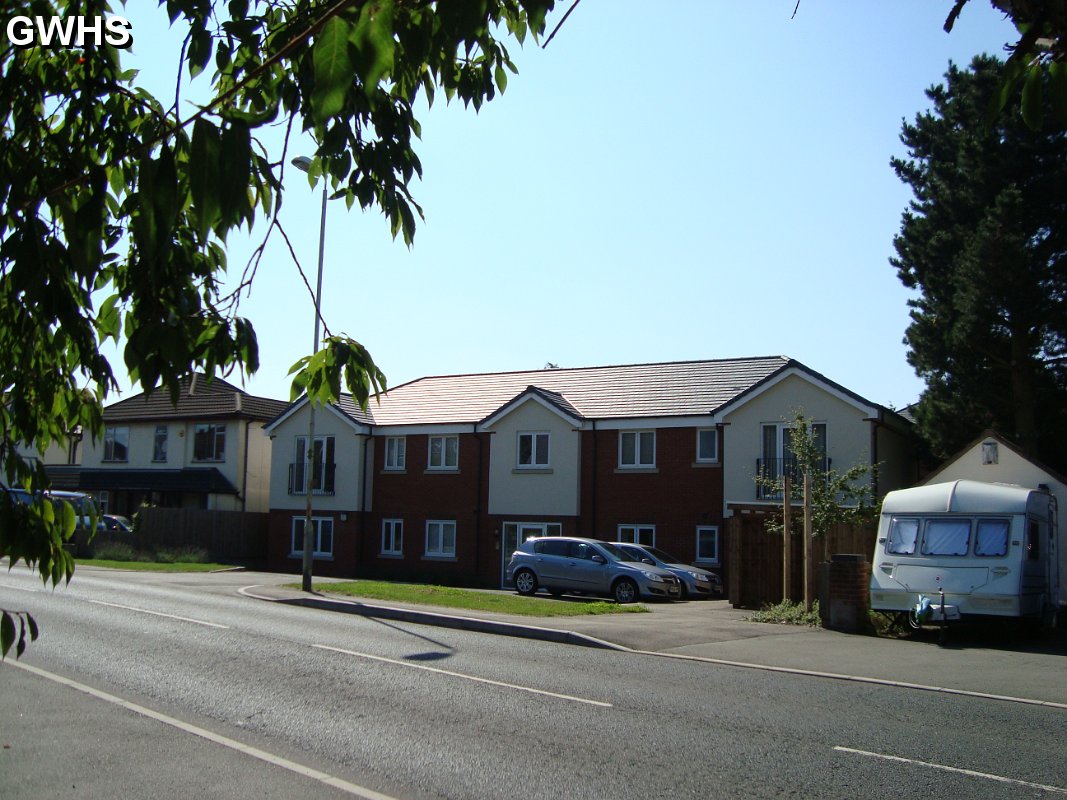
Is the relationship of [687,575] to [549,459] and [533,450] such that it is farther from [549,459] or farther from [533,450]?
[533,450]

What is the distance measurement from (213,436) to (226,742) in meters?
39.5

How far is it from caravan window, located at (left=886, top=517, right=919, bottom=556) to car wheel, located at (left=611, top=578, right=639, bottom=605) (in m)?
8.55

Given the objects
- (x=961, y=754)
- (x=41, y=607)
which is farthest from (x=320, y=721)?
(x=41, y=607)

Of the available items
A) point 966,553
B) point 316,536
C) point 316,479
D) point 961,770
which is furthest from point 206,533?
point 961,770

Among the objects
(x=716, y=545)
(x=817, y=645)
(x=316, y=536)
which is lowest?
(x=817, y=645)

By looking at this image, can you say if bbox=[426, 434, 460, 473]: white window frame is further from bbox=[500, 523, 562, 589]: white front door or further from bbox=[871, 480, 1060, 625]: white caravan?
bbox=[871, 480, 1060, 625]: white caravan

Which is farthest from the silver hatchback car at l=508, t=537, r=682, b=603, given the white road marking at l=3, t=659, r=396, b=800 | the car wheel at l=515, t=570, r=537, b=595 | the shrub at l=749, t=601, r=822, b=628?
the white road marking at l=3, t=659, r=396, b=800

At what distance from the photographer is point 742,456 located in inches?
1243

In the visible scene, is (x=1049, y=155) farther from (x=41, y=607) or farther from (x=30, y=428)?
(x=30, y=428)

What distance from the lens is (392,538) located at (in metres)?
38.8

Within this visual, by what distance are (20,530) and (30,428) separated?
90 centimetres

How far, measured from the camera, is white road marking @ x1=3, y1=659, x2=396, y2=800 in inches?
281

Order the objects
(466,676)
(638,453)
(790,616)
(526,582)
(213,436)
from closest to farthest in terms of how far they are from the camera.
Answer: (466,676), (790,616), (526,582), (638,453), (213,436)

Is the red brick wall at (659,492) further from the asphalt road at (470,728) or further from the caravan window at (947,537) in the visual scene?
the asphalt road at (470,728)
